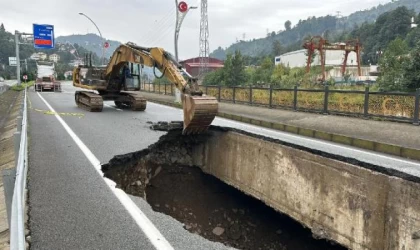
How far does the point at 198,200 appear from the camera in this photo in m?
7.50

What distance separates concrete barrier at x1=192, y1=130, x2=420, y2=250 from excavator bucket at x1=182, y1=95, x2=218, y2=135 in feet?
2.00

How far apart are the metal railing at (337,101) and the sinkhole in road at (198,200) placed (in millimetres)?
7318

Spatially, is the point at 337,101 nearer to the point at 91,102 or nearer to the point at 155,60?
the point at 155,60

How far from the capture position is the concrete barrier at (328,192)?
4402 mm

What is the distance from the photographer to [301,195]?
5.90 m

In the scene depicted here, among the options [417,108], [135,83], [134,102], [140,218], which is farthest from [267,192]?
[135,83]

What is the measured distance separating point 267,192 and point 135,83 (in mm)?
11547

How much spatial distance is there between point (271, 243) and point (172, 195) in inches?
89.5

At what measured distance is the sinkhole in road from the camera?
6.11 m

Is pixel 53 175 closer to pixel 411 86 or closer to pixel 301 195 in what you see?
pixel 301 195

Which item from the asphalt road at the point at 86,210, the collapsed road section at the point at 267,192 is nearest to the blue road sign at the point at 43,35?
the asphalt road at the point at 86,210

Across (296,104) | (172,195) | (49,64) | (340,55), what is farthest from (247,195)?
(340,55)

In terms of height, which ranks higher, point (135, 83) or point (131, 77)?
point (131, 77)

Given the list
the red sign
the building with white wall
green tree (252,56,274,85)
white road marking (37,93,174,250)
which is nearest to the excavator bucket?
white road marking (37,93,174,250)
